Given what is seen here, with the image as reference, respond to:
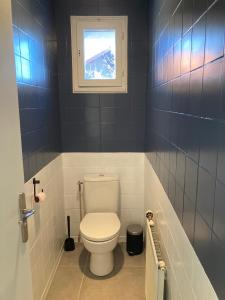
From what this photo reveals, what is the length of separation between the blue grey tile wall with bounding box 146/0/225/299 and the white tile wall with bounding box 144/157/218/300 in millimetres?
59

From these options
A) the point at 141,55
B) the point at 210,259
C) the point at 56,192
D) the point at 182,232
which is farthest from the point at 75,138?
the point at 210,259

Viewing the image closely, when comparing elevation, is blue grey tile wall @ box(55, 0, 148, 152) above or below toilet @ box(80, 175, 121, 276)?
above

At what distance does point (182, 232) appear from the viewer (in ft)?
3.42

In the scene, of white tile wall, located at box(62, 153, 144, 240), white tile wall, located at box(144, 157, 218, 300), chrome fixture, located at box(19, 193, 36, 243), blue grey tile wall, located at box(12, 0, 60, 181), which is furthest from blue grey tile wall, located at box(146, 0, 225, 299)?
white tile wall, located at box(62, 153, 144, 240)

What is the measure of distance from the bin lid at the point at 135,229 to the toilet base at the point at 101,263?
353 mm

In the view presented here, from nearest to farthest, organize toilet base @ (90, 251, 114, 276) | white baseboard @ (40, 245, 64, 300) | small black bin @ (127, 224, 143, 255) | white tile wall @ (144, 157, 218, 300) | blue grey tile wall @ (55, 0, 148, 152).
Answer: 1. white tile wall @ (144, 157, 218, 300)
2. white baseboard @ (40, 245, 64, 300)
3. toilet base @ (90, 251, 114, 276)
4. blue grey tile wall @ (55, 0, 148, 152)
5. small black bin @ (127, 224, 143, 255)

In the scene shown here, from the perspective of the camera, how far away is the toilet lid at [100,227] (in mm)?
2031

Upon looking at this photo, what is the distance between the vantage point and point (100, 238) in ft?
6.59

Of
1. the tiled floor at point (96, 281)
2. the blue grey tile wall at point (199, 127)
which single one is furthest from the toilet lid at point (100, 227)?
the blue grey tile wall at point (199, 127)

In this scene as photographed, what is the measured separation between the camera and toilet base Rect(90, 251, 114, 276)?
2.18 metres

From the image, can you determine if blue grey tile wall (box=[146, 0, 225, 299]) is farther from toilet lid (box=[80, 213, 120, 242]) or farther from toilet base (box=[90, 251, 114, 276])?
toilet base (box=[90, 251, 114, 276])

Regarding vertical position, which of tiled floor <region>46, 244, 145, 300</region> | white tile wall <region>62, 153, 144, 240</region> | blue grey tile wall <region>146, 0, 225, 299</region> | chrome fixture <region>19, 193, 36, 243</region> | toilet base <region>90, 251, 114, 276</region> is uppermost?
blue grey tile wall <region>146, 0, 225, 299</region>

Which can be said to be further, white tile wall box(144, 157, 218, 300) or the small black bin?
the small black bin

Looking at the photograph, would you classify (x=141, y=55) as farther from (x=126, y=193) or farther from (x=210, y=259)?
(x=210, y=259)
